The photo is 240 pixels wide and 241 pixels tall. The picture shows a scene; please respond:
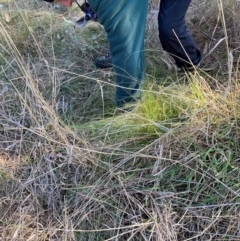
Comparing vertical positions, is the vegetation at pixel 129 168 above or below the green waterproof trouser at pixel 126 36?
below

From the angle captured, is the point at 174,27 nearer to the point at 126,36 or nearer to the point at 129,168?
the point at 126,36

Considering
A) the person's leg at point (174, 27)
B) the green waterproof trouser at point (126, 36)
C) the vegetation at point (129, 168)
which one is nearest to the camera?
the vegetation at point (129, 168)

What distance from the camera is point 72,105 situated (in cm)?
193

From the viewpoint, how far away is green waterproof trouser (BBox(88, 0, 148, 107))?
153 centimetres

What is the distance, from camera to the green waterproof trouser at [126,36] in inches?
60.2

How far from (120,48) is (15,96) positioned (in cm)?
55

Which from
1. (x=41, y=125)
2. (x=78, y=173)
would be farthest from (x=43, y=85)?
(x=78, y=173)

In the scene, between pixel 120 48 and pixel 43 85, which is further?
pixel 43 85

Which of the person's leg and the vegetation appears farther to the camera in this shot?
the person's leg

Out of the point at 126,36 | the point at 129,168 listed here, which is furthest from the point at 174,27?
the point at 129,168

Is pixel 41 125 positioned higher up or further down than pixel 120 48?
further down

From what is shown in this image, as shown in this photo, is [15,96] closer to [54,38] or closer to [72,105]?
[72,105]

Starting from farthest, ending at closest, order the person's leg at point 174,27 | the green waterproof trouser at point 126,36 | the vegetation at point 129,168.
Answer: the person's leg at point 174,27, the green waterproof trouser at point 126,36, the vegetation at point 129,168

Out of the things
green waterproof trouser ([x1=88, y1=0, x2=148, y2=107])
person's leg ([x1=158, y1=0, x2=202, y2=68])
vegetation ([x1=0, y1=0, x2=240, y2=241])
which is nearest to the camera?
vegetation ([x1=0, y1=0, x2=240, y2=241])
